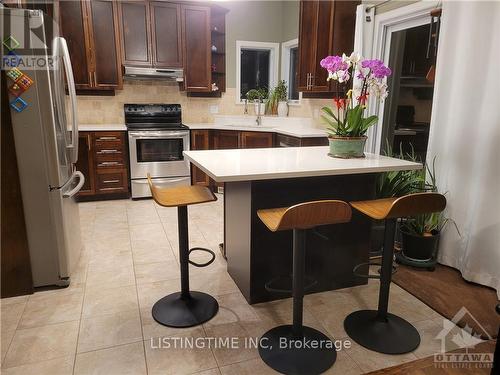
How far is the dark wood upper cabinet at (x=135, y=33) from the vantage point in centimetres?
462

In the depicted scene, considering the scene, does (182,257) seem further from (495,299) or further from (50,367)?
A: (495,299)

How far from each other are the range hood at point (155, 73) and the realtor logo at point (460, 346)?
4.19 meters

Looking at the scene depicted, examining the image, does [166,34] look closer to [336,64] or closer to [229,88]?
[229,88]

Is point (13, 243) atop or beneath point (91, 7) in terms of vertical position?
beneath

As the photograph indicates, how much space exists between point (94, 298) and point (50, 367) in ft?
2.14

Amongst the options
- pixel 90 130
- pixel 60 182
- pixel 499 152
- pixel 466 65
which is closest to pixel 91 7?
pixel 90 130

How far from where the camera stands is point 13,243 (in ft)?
7.81

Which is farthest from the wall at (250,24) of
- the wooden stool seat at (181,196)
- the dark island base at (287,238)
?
the wooden stool seat at (181,196)

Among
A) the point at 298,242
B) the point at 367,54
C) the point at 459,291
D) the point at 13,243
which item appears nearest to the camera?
the point at 298,242

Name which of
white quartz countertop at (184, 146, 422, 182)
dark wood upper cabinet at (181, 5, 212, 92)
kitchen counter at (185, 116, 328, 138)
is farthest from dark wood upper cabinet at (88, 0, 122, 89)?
white quartz countertop at (184, 146, 422, 182)

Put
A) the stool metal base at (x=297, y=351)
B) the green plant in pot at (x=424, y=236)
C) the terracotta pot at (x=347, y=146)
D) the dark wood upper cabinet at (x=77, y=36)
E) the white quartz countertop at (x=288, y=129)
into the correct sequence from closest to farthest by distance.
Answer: the stool metal base at (x=297, y=351) < the terracotta pot at (x=347, y=146) < the green plant in pot at (x=424, y=236) < the white quartz countertop at (x=288, y=129) < the dark wood upper cabinet at (x=77, y=36)

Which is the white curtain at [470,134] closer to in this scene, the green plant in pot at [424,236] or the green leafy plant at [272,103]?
the green plant in pot at [424,236]

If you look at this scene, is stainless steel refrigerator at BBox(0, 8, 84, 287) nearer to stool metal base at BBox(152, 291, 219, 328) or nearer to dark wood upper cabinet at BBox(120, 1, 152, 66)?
stool metal base at BBox(152, 291, 219, 328)

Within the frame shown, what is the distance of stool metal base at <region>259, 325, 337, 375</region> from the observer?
1.81 meters
